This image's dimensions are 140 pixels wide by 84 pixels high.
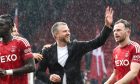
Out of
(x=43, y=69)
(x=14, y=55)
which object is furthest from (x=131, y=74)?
(x=14, y=55)

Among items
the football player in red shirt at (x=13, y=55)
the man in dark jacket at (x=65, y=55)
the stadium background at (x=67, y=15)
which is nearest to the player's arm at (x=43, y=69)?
the man in dark jacket at (x=65, y=55)

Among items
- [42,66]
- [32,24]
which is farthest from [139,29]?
[42,66]

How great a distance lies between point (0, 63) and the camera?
18.5ft

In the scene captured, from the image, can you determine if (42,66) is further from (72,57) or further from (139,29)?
(139,29)

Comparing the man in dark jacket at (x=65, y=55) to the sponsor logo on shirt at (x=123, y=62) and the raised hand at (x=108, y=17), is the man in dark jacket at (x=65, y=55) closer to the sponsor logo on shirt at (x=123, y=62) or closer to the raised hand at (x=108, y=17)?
the raised hand at (x=108, y=17)

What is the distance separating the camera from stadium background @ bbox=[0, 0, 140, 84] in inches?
810

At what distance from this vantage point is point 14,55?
5.62 m

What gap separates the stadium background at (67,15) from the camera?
20.6m

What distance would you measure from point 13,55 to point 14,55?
0.01 m

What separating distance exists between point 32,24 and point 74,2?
7.58 ft

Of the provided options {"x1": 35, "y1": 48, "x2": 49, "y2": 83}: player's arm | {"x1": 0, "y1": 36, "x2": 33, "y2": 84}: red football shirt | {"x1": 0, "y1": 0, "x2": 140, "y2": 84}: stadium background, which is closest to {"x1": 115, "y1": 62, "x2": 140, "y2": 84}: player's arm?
{"x1": 35, "y1": 48, "x2": 49, "y2": 83}: player's arm

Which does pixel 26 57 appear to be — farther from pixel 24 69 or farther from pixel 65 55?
pixel 65 55

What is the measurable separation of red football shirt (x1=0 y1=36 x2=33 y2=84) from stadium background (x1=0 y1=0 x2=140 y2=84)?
14.2 meters

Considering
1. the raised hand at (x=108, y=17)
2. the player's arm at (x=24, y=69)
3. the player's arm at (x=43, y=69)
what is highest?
the raised hand at (x=108, y=17)
